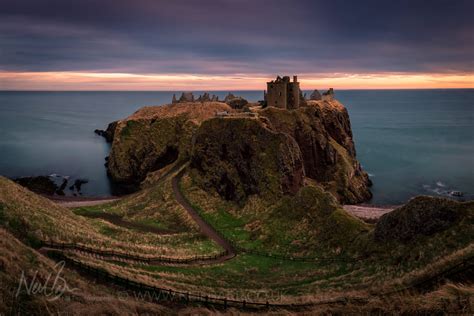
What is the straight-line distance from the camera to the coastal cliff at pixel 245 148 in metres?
67.9

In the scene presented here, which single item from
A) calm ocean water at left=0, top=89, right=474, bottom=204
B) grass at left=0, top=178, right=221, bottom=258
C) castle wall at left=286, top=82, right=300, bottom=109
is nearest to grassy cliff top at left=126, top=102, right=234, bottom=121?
castle wall at left=286, top=82, right=300, bottom=109

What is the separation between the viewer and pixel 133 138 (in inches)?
4304

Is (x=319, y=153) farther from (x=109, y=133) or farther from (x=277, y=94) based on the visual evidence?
(x=109, y=133)

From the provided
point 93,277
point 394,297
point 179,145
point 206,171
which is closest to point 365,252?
point 394,297

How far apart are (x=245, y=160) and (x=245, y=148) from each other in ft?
7.77

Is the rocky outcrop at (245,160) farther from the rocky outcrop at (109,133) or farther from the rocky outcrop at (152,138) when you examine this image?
the rocky outcrop at (109,133)

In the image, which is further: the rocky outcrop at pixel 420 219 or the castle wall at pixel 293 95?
the castle wall at pixel 293 95

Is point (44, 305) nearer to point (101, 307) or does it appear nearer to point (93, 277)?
point (101, 307)

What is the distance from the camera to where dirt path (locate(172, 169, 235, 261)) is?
4879 centimetres

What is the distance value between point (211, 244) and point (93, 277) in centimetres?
2586

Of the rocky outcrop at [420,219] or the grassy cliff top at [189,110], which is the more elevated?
the grassy cliff top at [189,110]
